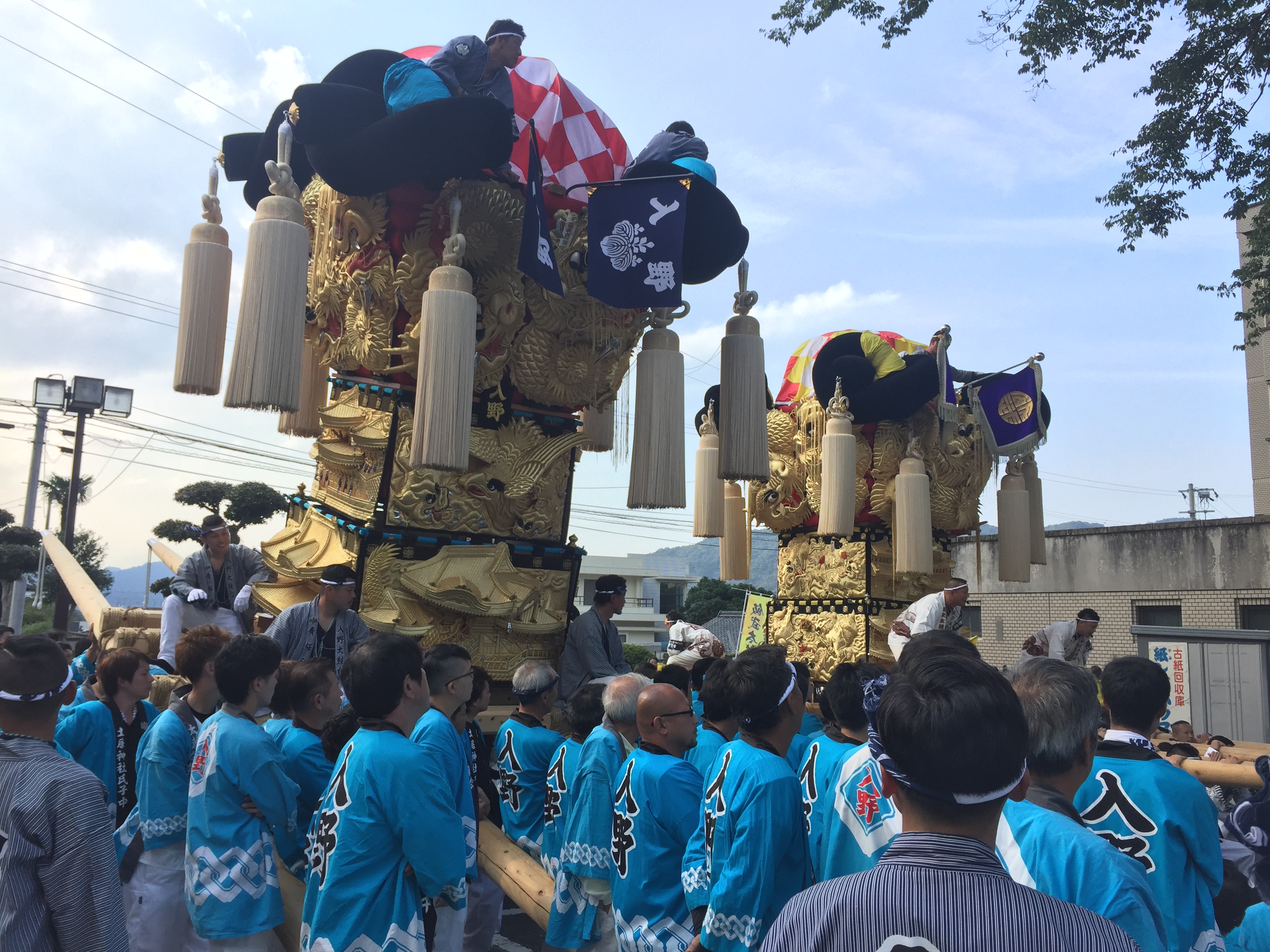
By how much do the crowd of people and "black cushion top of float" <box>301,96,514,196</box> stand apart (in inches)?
117

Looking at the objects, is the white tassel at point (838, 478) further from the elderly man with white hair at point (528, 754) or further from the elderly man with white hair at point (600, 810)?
the elderly man with white hair at point (600, 810)

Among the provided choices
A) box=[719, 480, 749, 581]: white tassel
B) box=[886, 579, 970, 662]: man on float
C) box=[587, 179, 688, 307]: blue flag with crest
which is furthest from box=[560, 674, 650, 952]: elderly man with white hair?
box=[719, 480, 749, 581]: white tassel

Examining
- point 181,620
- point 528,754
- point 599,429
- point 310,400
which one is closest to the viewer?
point 528,754

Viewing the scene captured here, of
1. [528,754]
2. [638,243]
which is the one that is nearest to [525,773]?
[528,754]

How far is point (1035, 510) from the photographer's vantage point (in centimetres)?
1057

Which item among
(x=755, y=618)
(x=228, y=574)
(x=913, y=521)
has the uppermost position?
(x=913, y=521)

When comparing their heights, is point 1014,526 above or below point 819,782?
above

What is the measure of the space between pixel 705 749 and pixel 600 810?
0.64 m

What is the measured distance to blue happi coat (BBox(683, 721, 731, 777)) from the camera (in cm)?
394

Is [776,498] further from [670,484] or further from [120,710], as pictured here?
[120,710]

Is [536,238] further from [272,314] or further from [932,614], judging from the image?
[932,614]

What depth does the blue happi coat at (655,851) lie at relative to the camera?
3.04 m

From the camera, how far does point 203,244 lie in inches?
185

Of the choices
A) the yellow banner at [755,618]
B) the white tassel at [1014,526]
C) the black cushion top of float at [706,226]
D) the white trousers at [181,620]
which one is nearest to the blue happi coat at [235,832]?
the white trousers at [181,620]
